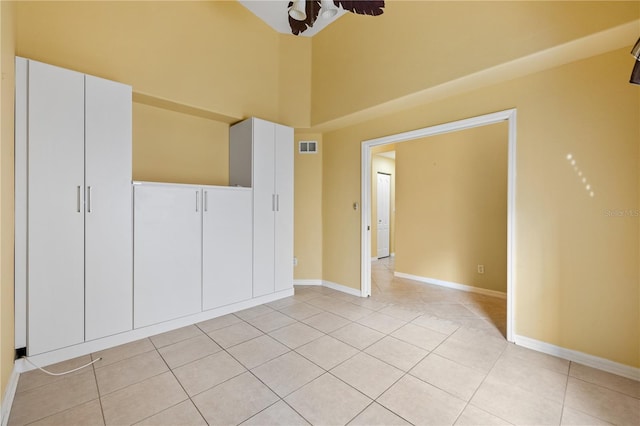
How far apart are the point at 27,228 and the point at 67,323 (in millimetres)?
822

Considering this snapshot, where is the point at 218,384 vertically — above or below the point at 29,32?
below

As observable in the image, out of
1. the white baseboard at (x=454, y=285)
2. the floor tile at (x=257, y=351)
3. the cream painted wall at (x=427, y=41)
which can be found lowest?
the floor tile at (x=257, y=351)

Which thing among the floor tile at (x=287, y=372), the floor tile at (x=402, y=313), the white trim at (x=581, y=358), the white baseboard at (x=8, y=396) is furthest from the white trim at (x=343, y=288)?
the white baseboard at (x=8, y=396)

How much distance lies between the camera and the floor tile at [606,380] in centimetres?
185

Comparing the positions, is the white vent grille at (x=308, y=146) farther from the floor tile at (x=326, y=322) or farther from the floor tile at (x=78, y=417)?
the floor tile at (x=78, y=417)

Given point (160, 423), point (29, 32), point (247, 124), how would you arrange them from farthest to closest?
point (247, 124) < point (29, 32) < point (160, 423)

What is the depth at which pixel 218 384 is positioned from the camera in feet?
6.24

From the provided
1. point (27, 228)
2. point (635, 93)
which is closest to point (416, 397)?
point (635, 93)

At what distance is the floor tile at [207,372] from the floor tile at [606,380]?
259 centimetres

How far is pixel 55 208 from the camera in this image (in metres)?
2.13

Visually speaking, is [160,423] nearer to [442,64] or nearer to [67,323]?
[67,323]

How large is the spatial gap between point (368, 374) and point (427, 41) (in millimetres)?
3169

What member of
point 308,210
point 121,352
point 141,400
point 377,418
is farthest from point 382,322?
point 121,352

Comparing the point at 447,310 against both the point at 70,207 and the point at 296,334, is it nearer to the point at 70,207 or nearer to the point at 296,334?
the point at 296,334
